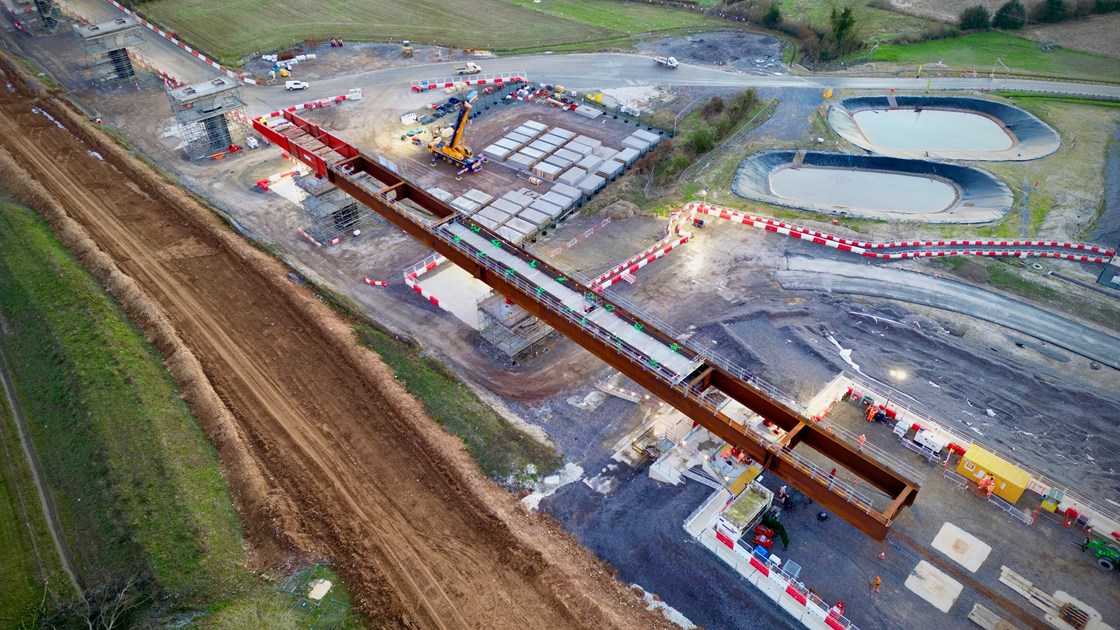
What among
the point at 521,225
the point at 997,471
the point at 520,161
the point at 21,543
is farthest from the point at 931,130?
the point at 21,543

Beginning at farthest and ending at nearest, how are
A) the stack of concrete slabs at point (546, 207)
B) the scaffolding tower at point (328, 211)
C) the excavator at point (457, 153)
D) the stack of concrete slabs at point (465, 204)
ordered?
the excavator at point (457, 153)
the stack of concrete slabs at point (465, 204)
the stack of concrete slabs at point (546, 207)
the scaffolding tower at point (328, 211)

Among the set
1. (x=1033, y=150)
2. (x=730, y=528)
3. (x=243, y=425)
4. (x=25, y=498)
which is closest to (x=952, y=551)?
(x=730, y=528)

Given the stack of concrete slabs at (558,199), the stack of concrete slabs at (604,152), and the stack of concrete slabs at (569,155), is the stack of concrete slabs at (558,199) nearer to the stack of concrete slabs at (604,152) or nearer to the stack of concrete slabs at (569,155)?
the stack of concrete slabs at (569,155)

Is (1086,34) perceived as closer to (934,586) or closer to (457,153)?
(457,153)

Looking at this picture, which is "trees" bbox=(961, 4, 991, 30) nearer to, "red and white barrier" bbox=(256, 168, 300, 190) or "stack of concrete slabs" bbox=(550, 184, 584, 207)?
"stack of concrete slabs" bbox=(550, 184, 584, 207)

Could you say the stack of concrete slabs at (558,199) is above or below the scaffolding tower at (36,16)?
below

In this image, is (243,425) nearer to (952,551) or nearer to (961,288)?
(952,551)

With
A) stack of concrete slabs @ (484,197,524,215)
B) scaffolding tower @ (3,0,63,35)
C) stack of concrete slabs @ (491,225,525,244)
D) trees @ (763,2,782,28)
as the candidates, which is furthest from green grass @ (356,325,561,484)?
trees @ (763,2,782,28)

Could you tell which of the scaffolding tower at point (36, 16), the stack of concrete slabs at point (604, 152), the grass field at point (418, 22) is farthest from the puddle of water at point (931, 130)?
the scaffolding tower at point (36, 16)
